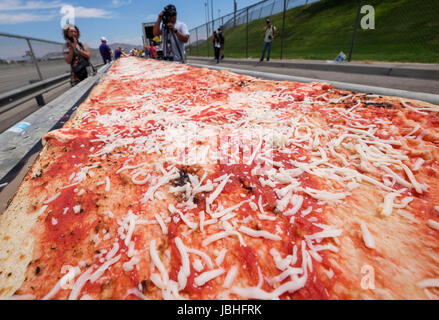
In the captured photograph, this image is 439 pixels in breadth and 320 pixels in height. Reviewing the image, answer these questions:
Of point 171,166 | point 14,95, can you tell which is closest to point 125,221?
point 171,166

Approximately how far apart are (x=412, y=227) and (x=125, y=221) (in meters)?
1.80

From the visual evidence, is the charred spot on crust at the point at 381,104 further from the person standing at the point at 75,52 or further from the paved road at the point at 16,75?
the paved road at the point at 16,75

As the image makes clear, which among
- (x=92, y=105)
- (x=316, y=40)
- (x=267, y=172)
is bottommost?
(x=267, y=172)

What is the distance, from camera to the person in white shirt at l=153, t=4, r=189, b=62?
7134mm

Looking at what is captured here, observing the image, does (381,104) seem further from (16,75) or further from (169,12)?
(16,75)

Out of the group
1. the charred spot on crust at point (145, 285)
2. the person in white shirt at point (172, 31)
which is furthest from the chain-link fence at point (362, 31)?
the charred spot on crust at point (145, 285)

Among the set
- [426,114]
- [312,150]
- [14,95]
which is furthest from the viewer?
[14,95]

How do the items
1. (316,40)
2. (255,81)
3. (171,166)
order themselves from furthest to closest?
(316,40)
(255,81)
(171,166)

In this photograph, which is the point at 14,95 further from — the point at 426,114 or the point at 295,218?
the point at 426,114

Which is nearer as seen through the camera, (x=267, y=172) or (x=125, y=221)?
(x=125, y=221)

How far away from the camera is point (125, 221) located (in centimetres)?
132

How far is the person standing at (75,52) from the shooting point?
673 centimetres

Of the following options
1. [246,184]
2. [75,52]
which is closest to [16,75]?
[75,52]

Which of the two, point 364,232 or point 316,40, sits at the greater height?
point 316,40
